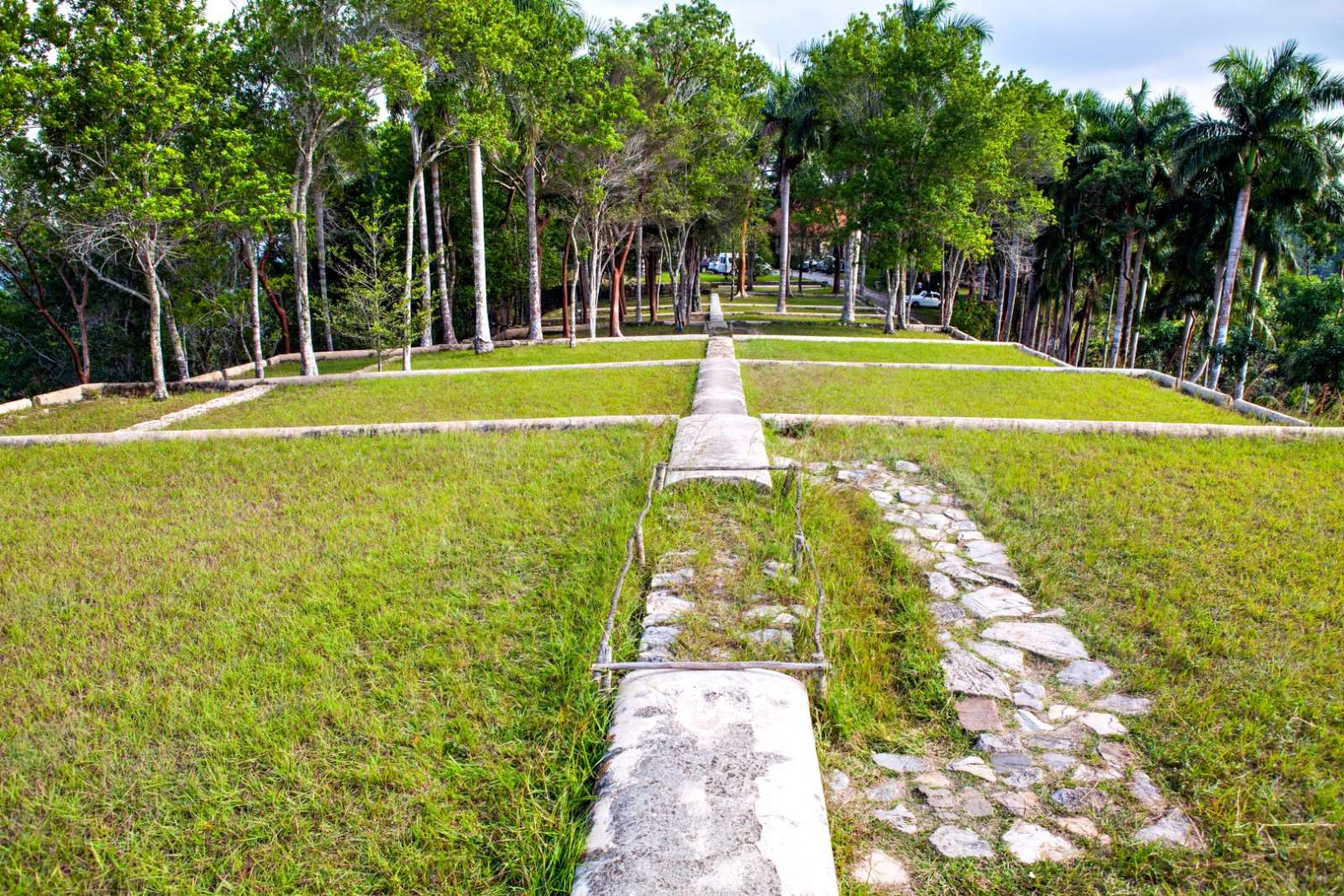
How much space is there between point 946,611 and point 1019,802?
1.50 metres

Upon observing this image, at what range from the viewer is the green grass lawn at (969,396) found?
9688 mm

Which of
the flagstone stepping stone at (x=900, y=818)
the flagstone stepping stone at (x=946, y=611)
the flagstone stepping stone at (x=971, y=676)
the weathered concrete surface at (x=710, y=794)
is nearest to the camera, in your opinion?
the weathered concrete surface at (x=710, y=794)

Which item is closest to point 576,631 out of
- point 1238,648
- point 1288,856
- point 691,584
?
point 691,584

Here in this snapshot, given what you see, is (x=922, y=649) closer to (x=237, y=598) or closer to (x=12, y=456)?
(x=237, y=598)

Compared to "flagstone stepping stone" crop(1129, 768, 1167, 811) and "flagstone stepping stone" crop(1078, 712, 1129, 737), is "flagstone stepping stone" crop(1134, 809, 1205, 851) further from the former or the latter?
"flagstone stepping stone" crop(1078, 712, 1129, 737)

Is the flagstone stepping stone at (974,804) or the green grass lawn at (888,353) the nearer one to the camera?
the flagstone stepping stone at (974,804)

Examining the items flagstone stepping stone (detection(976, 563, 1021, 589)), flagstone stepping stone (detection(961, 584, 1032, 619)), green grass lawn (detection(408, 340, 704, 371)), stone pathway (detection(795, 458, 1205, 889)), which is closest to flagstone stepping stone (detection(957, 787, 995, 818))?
stone pathway (detection(795, 458, 1205, 889))

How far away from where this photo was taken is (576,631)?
3.82 m

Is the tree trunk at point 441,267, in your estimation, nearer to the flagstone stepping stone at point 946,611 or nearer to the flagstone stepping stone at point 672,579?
the flagstone stepping stone at point 672,579

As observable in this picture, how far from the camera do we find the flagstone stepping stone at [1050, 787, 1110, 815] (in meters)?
2.78

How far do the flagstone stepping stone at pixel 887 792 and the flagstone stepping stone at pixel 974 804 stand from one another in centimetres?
21

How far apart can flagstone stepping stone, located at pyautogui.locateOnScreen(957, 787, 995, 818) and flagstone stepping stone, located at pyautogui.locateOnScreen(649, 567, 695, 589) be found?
1782mm

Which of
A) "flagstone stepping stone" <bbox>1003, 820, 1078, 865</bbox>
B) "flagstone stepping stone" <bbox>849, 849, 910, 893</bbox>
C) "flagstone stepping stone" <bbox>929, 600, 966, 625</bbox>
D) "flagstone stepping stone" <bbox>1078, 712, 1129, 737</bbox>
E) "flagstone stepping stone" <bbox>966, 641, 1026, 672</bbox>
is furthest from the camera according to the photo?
"flagstone stepping stone" <bbox>929, 600, 966, 625</bbox>


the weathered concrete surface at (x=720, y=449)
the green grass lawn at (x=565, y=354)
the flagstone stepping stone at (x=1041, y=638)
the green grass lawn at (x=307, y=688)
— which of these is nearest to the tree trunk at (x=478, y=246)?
the green grass lawn at (x=565, y=354)
